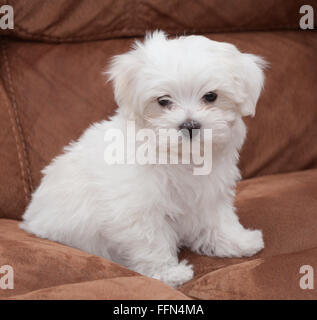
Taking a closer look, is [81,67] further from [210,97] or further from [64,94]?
[210,97]

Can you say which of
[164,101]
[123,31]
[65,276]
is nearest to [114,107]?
[123,31]

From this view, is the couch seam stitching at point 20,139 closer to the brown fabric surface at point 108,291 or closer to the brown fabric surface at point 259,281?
the brown fabric surface at point 108,291

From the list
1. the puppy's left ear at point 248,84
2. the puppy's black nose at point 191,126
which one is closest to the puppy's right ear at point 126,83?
the puppy's black nose at point 191,126

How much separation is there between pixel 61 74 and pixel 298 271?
117 cm

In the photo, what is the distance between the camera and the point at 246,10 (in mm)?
2117

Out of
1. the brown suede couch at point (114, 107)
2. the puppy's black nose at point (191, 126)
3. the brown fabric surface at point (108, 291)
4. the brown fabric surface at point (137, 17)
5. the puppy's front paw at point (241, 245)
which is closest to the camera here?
the brown fabric surface at point (108, 291)

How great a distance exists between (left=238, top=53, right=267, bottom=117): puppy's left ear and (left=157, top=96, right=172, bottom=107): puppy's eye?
219mm

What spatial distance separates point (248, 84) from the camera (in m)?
1.57

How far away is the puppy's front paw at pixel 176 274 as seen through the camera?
1653 mm

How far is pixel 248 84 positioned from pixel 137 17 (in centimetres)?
68

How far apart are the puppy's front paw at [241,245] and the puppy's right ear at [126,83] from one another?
0.56m

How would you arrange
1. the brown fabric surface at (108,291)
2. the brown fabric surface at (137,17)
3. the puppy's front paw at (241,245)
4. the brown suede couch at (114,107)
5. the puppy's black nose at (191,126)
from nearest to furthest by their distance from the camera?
the brown fabric surface at (108,291) < the puppy's black nose at (191,126) < the brown suede couch at (114,107) < the puppy's front paw at (241,245) < the brown fabric surface at (137,17)

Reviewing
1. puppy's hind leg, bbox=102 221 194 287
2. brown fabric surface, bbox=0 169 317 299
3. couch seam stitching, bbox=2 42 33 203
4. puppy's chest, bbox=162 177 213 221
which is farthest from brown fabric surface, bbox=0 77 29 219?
puppy's chest, bbox=162 177 213 221
